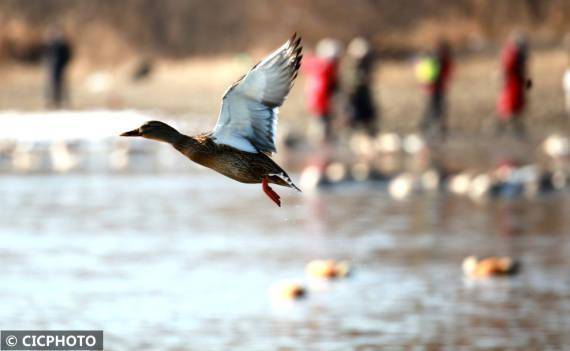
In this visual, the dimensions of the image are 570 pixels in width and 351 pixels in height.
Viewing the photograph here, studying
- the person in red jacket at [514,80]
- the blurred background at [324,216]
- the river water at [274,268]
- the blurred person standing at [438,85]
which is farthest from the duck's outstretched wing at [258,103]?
the blurred person standing at [438,85]

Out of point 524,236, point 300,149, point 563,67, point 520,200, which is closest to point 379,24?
point 563,67

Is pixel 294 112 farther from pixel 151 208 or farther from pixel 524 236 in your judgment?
pixel 524 236

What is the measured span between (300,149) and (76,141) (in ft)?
18.4

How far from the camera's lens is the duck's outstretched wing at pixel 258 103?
923 cm

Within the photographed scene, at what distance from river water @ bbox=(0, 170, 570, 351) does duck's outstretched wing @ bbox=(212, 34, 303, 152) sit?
9.08ft

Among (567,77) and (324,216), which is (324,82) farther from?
(324,216)

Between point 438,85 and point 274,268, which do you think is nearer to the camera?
point 274,268

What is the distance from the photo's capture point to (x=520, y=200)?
2097cm

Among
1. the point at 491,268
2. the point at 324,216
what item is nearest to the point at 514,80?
the point at 324,216

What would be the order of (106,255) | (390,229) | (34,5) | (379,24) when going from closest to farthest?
(106,255) < (390,229) < (379,24) < (34,5)

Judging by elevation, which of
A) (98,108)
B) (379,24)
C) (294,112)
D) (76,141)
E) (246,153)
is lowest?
(246,153)

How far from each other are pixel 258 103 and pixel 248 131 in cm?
19

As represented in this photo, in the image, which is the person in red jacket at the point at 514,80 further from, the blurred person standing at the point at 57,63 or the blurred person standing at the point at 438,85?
the blurred person standing at the point at 57,63

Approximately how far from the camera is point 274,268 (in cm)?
1553
